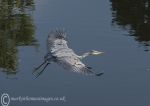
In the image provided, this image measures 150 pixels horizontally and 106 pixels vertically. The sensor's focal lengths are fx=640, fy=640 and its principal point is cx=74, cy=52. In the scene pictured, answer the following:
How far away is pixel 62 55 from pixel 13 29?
268 centimetres

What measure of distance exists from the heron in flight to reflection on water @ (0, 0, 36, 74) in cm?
46

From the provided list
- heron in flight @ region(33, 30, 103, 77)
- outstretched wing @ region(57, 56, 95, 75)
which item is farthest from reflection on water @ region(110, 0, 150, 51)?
outstretched wing @ region(57, 56, 95, 75)

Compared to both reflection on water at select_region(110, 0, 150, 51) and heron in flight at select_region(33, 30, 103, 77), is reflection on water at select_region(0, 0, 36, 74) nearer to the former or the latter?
heron in flight at select_region(33, 30, 103, 77)

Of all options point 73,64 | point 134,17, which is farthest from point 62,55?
point 134,17

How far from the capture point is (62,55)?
324 inches

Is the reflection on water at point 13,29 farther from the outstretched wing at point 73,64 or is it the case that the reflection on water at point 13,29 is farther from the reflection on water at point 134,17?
the reflection on water at point 134,17

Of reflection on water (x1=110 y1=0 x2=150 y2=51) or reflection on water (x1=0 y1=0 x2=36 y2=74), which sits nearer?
reflection on water (x1=0 y1=0 x2=36 y2=74)

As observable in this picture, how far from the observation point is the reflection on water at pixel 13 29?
9.19 metres

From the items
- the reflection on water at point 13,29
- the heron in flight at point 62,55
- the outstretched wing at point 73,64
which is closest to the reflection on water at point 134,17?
the heron in flight at point 62,55

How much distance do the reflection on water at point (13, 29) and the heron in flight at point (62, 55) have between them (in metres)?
0.46

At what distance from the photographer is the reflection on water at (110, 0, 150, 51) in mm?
10547

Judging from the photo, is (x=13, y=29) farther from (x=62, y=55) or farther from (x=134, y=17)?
(x=62, y=55)

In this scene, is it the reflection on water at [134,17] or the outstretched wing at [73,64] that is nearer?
the outstretched wing at [73,64]

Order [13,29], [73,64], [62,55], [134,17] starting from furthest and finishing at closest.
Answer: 1. [134,17]
2. [13,29]
3. [62,55]
4. [73,64]
